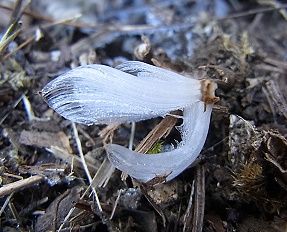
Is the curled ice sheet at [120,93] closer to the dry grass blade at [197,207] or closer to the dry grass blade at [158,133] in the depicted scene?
the dry grass blade at [158,133]

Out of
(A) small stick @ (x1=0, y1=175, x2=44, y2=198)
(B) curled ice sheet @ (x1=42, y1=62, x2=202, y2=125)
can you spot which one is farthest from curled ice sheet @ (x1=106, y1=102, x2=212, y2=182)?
(A) small stick @ (x1=0, y1=175, x2=44, y2=198)

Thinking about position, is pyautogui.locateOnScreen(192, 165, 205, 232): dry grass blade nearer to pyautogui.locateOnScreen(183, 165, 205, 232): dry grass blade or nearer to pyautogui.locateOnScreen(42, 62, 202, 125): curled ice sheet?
pyautogui.locateOnScreen(183, 165, 205, 232): dry grass blade

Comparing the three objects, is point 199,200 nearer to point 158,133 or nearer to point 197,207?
point 197,207

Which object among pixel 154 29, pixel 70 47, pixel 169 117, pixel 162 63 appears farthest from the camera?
pixel 154 29

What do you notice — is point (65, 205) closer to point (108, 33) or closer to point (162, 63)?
point (162, 63)

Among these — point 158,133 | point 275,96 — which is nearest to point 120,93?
point 158,133

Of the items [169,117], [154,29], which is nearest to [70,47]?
[154,29]
